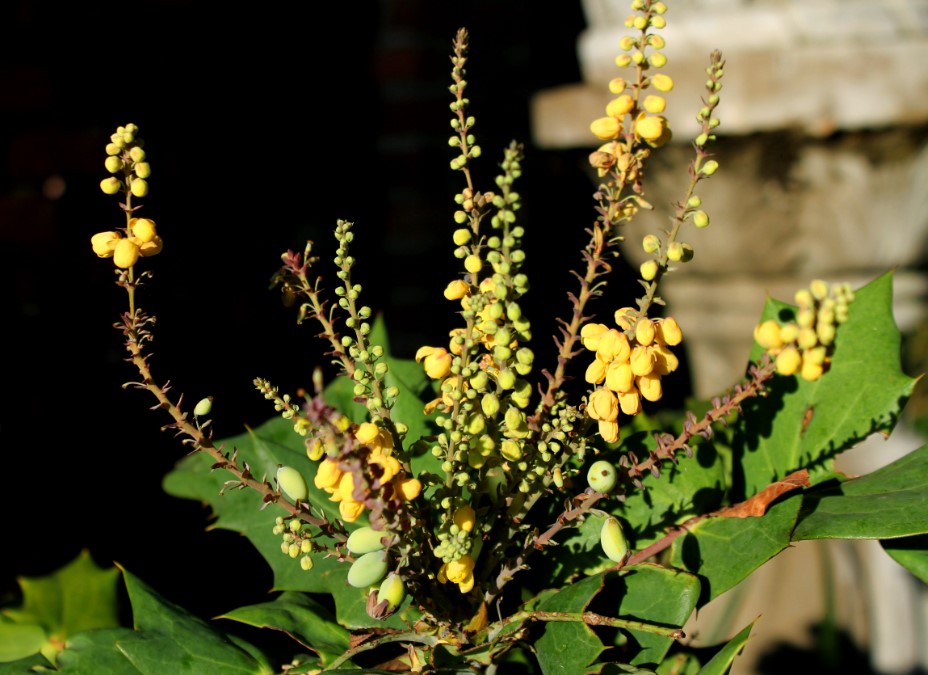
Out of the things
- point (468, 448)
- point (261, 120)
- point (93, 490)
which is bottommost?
point (93, 490)

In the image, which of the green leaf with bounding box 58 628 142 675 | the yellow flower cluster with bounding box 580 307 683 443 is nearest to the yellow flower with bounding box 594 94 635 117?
the yellow flower cluster with bounding box 580 307 683 443

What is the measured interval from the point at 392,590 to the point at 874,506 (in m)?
0.29

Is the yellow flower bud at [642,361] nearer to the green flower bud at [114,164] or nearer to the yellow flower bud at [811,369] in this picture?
the yellow flower bud at [811,369]

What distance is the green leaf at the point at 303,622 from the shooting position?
54cm

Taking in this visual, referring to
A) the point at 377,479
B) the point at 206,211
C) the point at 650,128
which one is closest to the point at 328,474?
the point at 377,479

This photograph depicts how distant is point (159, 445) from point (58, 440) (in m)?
0.15

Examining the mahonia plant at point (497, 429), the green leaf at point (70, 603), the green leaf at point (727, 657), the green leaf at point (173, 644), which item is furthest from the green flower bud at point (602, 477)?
the green leaf at point (70, 603)

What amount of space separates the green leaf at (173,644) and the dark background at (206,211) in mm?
316

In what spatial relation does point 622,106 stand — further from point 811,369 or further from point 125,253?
point 125,253

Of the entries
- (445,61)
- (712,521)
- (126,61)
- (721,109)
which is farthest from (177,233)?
(712,521)

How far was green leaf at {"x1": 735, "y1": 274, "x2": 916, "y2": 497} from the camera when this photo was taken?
1.99 ft

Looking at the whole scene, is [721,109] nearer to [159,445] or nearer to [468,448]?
[468,448]

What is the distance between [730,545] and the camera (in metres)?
0.54

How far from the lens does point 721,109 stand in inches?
45.9
